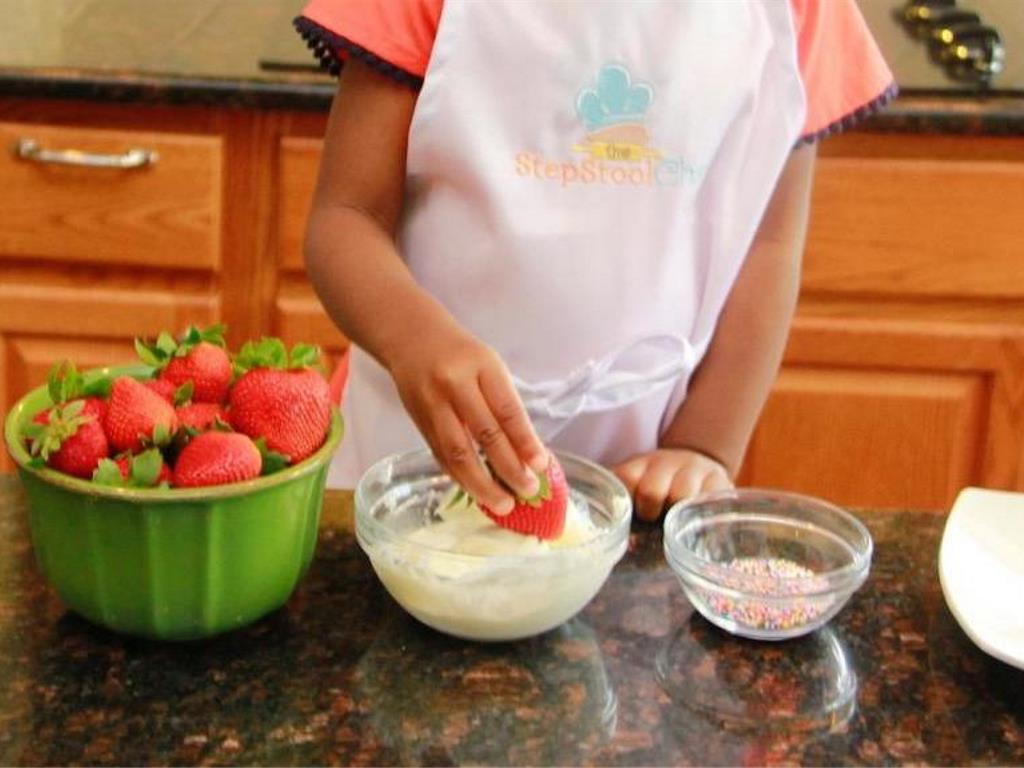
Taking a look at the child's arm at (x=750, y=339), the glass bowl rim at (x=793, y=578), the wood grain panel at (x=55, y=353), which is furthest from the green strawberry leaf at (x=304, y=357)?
the wood grain panel at (x=55, y=353)

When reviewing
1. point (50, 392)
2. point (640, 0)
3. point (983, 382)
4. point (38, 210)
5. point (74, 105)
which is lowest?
point (983, 382)

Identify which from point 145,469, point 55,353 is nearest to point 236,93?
point 55,353

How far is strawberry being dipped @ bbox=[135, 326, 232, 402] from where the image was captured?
2.22 ft

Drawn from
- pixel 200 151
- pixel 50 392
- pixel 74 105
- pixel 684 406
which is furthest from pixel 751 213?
pixel 74 105

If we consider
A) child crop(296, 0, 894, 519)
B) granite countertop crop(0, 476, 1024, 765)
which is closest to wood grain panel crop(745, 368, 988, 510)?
child crop(296, 0, 894, 519)

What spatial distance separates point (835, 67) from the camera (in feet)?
3.43

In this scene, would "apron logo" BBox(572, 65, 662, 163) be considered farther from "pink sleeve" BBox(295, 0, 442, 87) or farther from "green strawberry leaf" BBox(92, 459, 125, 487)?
"green strawberry leaf" BBox(92, 459, 125, 487)

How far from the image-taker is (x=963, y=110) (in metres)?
1.60

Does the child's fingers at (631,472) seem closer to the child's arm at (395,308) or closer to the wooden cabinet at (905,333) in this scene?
the child's arm at (395,308)

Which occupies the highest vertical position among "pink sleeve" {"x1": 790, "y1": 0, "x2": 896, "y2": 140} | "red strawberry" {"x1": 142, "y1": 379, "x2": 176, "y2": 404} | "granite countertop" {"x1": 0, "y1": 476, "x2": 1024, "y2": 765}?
"pink sleeve" {"x1": 790, "y1": 0, "x2": 896, "y2": 140}

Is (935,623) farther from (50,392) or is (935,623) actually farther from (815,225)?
(815,225)

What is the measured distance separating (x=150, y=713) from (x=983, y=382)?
4.48 feet

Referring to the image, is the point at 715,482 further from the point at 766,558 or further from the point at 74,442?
the point at 74,442

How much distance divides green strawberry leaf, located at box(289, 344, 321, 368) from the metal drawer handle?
979 millimetres
